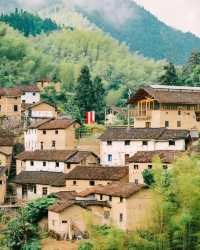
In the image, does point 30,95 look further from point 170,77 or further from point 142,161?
point 142,161

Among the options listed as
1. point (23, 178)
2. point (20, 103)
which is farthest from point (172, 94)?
point (20, 103)

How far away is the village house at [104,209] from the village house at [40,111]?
1840 centimetres

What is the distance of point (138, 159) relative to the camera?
41.2m

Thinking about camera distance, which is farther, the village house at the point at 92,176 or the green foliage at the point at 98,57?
the green foliage at the point at 98,57

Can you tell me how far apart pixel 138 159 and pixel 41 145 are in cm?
1066

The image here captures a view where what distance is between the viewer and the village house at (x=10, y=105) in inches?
2260

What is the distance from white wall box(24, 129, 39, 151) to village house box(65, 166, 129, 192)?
783cm

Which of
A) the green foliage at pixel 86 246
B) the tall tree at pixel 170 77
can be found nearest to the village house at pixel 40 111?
the tall tree at pixel 170 77

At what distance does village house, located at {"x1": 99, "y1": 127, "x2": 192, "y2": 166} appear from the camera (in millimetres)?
43344

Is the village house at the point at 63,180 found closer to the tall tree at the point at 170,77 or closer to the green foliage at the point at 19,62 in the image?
the tall tree at the point at 170,77

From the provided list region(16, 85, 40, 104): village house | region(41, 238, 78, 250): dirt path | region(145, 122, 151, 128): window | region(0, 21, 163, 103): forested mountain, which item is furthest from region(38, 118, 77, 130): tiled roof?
region(0, 21, 163, 103): forested mountain

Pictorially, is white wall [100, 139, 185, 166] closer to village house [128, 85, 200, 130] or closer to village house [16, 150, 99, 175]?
village house [16, 150, 99, 175]

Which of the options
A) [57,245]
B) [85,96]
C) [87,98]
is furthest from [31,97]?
[57,245]

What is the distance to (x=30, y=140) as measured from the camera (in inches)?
2005
